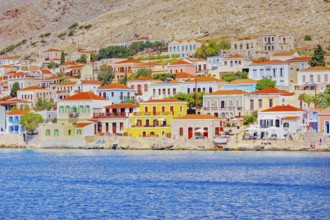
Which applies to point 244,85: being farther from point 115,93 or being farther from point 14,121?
point 14,121

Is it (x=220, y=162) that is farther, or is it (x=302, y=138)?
(x=302, y=138)

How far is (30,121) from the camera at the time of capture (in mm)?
86062

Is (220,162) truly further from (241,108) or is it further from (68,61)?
(68,61)

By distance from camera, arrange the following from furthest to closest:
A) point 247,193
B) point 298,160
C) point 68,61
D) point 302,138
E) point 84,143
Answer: point 68,61, point 84,143, point 302,138, point 298,160, point 247,193

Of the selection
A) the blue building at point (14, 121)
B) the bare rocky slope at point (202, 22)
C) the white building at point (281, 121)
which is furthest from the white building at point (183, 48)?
the white building at point (281, 121)

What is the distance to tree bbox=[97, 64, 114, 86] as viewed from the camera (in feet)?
340

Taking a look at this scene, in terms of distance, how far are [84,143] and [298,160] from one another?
82.8ft

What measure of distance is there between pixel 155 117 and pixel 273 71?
16.4 metres

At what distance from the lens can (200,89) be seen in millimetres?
88438

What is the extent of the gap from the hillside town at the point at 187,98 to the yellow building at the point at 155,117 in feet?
0.30

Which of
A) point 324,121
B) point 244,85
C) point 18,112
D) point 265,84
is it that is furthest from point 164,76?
point 324,121

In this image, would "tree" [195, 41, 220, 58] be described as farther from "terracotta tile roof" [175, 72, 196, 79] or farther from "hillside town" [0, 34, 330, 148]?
"terracotta tile roof" [175, 72, 196, 79]

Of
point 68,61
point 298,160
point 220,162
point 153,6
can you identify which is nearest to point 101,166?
point 220,162

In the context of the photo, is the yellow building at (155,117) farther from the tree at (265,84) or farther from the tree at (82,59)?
the tree at (82,59)
